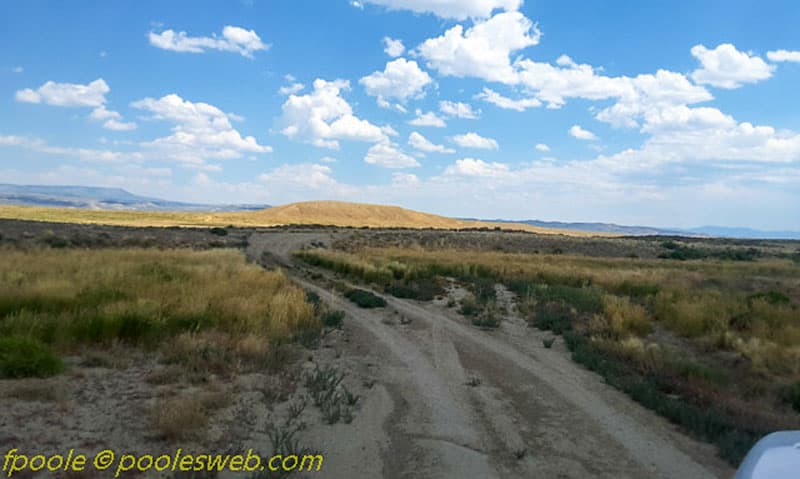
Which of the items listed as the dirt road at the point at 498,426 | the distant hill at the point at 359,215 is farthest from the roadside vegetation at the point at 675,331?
the distant hill at the point at 359,215

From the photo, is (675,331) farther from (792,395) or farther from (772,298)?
(772,298)

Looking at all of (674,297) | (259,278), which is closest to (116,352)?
(259,278)

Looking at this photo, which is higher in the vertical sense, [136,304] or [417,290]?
A: [136,304]

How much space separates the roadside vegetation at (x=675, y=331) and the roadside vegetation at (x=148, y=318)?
5.61 meters

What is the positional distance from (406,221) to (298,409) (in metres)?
151

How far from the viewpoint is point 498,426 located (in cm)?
695

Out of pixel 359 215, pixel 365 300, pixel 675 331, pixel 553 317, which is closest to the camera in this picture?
pixel 675 331

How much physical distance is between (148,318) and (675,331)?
1232 cm

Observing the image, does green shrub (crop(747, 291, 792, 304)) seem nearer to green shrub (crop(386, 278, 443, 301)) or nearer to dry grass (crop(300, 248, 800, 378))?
dry grass (crop(300, 248, 800, 378))

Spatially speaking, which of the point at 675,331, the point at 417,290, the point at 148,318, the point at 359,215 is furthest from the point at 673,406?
the point at 359,215

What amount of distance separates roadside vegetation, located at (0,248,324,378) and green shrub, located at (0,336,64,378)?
12 mm

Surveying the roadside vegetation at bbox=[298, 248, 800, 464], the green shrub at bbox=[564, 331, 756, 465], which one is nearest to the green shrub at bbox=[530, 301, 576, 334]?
the roadside vegetation at bbox=[298, 248, 800, 464]

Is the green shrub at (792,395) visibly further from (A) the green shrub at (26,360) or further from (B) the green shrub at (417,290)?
(B) the green shrub at (417,290)

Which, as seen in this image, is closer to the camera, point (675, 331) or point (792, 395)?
point (792, 395)
